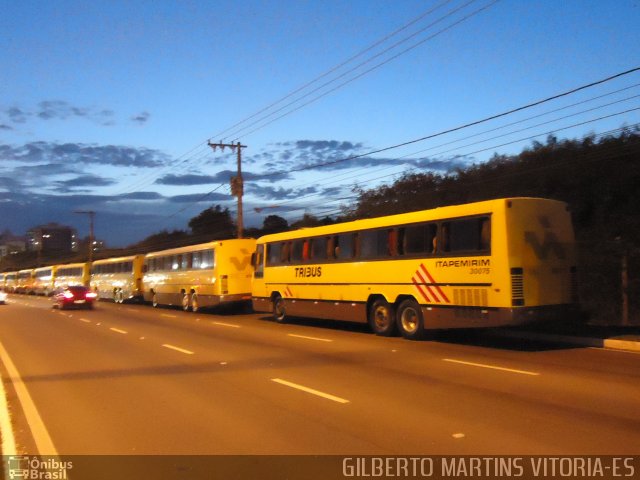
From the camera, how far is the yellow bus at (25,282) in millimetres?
75062

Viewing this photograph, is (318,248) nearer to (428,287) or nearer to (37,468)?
(428,287)

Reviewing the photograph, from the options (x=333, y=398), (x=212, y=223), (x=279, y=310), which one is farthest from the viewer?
(x=212, y=223)

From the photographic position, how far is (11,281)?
88938mm

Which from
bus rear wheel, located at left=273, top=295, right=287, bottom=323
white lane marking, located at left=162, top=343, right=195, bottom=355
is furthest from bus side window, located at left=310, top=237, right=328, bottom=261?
white lane marking, located at left=162, top=343, right=195, bottom=355

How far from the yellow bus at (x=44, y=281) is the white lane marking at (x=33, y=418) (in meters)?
55.8

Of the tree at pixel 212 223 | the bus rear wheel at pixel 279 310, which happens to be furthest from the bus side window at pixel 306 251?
the tree at pixel 212 223

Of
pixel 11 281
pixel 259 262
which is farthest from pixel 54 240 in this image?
pixel 259 262

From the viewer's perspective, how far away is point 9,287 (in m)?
90.9

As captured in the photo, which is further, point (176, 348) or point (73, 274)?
point (73, 274)

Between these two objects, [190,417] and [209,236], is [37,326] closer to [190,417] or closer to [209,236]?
[190,417]

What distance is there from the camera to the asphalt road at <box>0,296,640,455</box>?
6461 millimetres

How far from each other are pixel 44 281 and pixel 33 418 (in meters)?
65.2

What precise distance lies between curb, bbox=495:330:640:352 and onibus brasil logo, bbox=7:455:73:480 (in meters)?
11.7

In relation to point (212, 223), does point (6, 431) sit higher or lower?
lower
